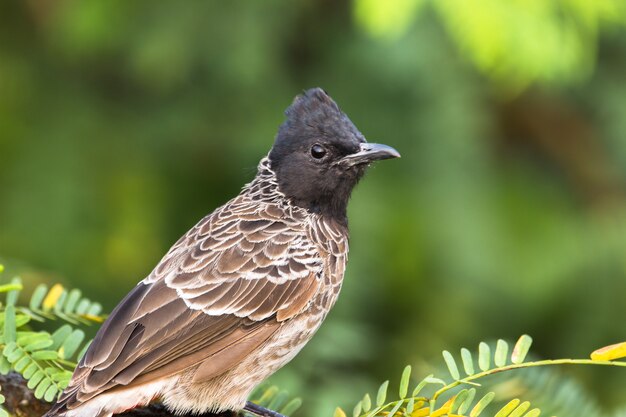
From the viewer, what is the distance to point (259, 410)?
434 cm

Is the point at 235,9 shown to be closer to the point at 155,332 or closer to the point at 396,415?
the point at 155,332

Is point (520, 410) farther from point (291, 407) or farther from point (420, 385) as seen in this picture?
point (291, 407)

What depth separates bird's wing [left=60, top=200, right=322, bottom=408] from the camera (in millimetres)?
4012

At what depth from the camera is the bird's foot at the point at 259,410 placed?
424cm

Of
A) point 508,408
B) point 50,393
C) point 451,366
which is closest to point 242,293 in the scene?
point 50,393

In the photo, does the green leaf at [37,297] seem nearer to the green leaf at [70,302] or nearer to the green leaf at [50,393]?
the green leaf at [70,302]

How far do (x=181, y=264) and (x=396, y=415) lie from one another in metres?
1.47

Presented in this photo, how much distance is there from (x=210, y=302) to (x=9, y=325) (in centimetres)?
104

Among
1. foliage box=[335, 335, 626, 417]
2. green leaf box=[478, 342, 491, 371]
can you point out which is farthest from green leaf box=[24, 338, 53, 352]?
green leaf box=[478, 342, 491, 371]

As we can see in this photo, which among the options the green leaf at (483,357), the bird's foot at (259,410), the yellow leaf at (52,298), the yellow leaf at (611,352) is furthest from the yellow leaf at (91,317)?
the yellow leaf at (611,352)

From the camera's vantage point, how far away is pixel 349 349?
5.46 meters

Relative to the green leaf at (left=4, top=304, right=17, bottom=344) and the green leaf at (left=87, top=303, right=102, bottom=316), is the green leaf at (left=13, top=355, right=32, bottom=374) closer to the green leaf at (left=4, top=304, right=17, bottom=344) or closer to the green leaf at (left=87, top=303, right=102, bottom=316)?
the green leaf at (left=4, top=304, right=17, bottom=344)

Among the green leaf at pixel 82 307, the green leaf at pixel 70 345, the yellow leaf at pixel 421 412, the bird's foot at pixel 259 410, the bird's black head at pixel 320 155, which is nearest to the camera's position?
the yellow leaf at pixel 421 412

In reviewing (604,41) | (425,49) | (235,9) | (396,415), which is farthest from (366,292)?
(396,415)
